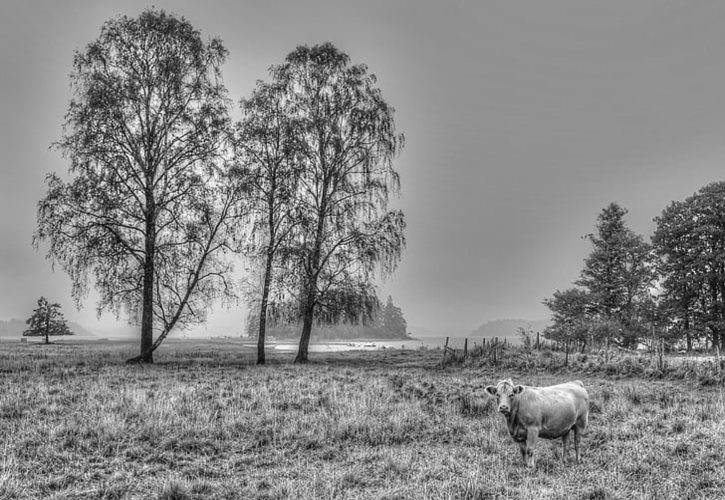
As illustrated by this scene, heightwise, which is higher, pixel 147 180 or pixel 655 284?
pixel 147 180

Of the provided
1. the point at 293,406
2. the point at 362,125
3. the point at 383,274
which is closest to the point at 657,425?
the point at 293,406

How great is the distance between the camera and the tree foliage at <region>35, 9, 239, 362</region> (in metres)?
20.7

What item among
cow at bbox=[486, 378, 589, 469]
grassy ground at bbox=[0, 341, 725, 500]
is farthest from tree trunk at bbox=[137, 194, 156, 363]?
cow at bbox=[486, 378, 589, 469]

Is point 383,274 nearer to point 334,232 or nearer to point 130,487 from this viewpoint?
point 334,232

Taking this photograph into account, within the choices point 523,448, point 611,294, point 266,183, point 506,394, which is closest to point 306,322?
point 266,183

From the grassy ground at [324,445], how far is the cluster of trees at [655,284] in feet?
72.4

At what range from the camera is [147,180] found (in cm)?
2233

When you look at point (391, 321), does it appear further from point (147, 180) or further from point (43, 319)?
point (147, 180)

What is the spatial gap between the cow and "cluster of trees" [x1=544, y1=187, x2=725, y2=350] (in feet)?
87.7

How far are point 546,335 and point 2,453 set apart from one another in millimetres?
39186

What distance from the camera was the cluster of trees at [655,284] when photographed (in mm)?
32688

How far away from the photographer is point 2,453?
293 inches

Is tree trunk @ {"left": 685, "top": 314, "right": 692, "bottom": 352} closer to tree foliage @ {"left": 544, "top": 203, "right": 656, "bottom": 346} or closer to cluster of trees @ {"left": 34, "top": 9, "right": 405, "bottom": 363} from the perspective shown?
tree foliage @ {"left": 544, "top": 203, "right": 656, "bottom": 346}

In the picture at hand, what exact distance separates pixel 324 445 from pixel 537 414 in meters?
3.94
